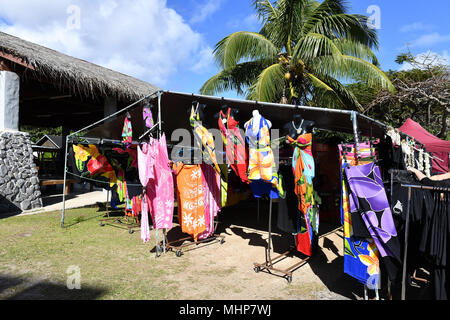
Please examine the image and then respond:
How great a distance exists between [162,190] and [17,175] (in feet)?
18.8

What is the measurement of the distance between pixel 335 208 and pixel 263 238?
2.06 m

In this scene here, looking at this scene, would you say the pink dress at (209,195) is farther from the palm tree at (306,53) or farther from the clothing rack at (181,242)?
the palm tree at (306,53)

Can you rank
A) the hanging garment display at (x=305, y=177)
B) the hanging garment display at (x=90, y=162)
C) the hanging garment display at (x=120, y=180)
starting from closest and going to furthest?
1. the hanging garment display at (x=305, y=177)
2. the hanging garment display at (x=90, y=162)
3. the hanging garment display at (x=120, y=180)

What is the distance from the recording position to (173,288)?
3.23 m

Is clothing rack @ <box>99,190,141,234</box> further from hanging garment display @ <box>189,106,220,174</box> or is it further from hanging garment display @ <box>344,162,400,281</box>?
hanging garment display @ <box>344,162,400,281</box>

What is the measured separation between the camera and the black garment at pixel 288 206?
3.96 meters

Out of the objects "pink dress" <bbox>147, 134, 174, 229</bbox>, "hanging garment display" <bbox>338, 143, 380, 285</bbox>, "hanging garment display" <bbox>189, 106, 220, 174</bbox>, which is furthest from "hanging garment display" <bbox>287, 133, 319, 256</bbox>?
"pink dress" <bbox>147, 134, 174, 229</bbox>

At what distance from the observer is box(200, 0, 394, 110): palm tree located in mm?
8023

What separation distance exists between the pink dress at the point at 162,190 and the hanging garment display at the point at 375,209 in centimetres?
256

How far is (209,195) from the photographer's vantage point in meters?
4.98

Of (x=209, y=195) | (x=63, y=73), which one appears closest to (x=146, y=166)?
(x=209, y=195)

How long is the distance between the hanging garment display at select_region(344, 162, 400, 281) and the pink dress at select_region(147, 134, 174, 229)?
8.42ft

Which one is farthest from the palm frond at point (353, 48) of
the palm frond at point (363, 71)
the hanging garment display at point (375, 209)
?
the hanging garment display at point (375, 209)
